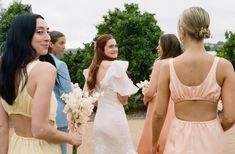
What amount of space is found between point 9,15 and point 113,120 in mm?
13647

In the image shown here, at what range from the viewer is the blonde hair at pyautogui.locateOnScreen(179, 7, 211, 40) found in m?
3.98

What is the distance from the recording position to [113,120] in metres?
7.94

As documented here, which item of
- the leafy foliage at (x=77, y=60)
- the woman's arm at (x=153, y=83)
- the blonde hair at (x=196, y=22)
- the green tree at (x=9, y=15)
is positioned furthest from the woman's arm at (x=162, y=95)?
the green tree at (x=9, y=15)

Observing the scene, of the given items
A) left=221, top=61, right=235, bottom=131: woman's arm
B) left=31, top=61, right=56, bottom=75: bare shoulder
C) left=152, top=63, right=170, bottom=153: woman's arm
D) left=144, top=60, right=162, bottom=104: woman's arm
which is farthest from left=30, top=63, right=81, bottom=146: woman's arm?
left=144, top=60, right=162, bottom=104: woman's arm

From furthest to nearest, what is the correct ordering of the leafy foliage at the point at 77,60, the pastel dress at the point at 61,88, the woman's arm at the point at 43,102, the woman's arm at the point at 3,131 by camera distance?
the leafy foliage at the point at 77,60 < the pastel dress at the point at 61,88 < the woman's arm at the point at 3,131 < the woman's arm at the point at 43,102

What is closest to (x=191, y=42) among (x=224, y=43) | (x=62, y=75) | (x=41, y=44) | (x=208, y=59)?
(x=208, y=59)

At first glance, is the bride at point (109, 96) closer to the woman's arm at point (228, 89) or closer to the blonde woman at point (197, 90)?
the blonde woman at point (197, 90)

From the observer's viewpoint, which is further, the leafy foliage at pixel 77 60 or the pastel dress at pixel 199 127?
the leafy foliage at pixel 77 60

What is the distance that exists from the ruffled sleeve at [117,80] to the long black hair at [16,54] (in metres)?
4.03

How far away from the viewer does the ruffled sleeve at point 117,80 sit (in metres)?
7.74

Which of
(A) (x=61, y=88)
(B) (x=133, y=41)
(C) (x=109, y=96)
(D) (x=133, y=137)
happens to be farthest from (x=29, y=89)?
(B) (x=133, y=41)

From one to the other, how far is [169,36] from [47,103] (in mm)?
3092

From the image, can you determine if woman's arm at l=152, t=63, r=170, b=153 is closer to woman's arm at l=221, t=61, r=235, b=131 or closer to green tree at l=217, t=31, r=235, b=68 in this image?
woman's arm at l=221, t=61, r=235, b=131

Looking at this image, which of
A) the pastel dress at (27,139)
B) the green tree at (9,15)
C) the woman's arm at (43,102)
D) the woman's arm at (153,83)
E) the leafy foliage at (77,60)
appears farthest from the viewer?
the green tree at (9,15)
